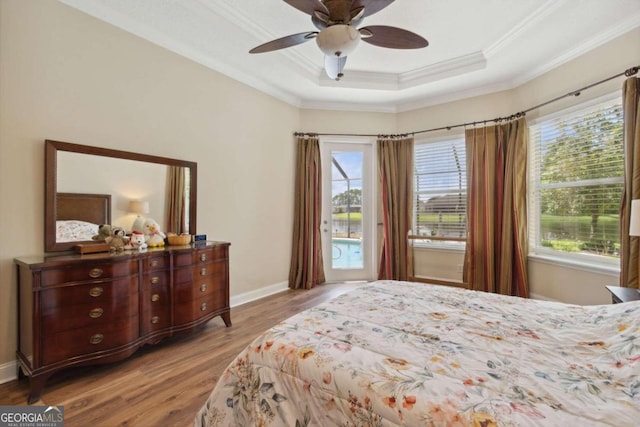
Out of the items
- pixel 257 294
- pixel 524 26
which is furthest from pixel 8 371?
pixel 524 26

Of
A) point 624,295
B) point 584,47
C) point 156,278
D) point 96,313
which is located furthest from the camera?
point 584,47

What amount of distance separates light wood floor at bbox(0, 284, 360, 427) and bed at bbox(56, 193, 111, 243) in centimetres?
96

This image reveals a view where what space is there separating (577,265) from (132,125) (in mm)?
4370

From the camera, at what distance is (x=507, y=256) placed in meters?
3.44

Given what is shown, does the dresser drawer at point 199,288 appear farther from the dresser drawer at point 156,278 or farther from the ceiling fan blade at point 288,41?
the ceiling fan blade at point 288,41

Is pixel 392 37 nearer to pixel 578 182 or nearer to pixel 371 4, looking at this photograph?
pixel 371 4

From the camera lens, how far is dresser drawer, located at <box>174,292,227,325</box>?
244cm

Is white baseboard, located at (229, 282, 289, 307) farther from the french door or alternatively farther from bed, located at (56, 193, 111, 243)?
bed, located at (56, 193, 111, 243)

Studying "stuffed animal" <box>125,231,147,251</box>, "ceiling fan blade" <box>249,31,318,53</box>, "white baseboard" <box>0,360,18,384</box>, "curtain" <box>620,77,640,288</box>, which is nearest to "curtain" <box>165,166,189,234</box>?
"stuffed animal" <box>125,231,147,251</box>

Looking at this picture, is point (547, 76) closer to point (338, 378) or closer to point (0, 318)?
point (338, 378)

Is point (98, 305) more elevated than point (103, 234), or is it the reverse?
point (103, 234)

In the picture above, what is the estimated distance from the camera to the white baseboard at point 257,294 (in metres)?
3.45

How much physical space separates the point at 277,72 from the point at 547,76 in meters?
3.02

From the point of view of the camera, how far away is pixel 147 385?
1.90 metres
